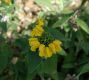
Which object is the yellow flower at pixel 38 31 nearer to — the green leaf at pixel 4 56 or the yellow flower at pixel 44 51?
the yellow flower at pixel 44 51

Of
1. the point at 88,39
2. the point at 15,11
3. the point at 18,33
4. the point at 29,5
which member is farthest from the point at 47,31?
the point at 29,5

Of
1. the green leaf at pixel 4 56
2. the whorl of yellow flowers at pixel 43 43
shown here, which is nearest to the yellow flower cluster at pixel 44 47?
the whorl of yellow flowers at pixel 43 43

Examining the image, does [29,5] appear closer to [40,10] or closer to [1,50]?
[40,10]

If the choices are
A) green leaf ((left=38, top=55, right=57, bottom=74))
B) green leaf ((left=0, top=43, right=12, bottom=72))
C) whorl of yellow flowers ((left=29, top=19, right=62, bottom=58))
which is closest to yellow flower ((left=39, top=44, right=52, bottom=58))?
whorl of yellow flowers ((left=29, top=19, right=62, bottom=58))

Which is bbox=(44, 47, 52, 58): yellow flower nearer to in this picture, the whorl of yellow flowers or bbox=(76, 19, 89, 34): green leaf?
the whorl of yellow flowers

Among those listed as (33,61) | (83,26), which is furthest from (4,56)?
(83,26)

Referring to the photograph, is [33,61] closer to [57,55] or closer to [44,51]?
[44,51]
